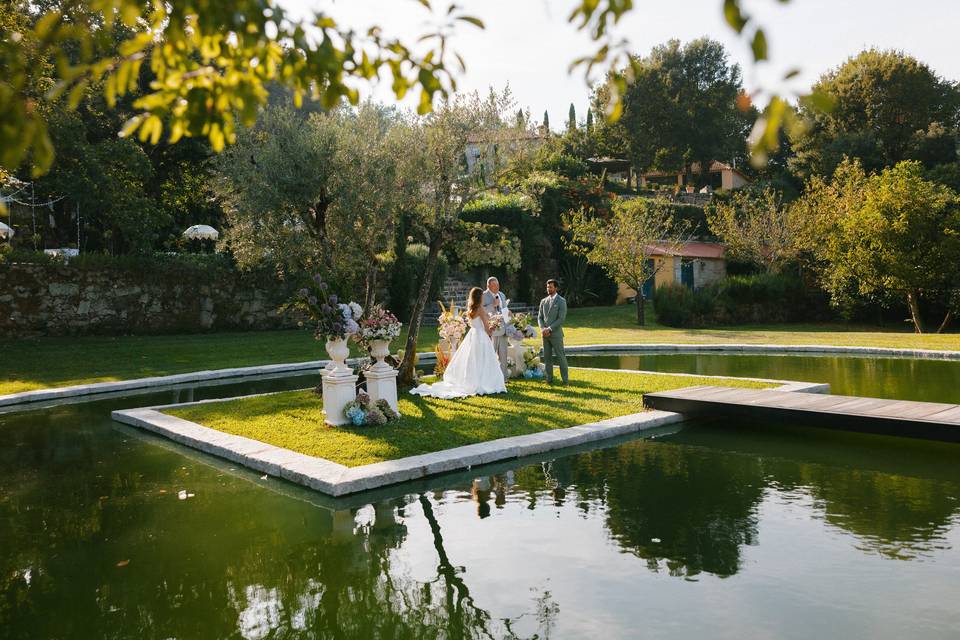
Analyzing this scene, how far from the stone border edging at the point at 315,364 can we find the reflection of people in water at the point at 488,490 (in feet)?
15.2

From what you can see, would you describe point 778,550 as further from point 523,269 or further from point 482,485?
point 523,269

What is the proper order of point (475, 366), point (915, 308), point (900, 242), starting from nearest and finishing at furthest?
point (475, 366) → point (900, 242) → point (915, 308)

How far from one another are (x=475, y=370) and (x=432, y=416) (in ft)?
6.46

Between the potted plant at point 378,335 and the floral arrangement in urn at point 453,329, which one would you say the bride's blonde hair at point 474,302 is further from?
the potted plant at point 378,335

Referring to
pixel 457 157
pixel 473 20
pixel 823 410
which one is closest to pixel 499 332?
pixel 457 157

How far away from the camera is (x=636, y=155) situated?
182 ft

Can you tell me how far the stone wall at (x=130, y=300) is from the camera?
68.3 ft

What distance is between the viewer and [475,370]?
12141 millimetres

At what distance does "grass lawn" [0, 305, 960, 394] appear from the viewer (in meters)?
15.9

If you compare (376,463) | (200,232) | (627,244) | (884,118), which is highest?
(884,118)

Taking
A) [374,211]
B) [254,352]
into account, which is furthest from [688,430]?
[254,352]

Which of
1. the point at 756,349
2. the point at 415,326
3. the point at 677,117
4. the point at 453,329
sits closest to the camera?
the point at 415,326

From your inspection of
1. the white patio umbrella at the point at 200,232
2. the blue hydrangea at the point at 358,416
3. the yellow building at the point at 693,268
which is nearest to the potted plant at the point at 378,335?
the blue hydrangea at the point at 358,416

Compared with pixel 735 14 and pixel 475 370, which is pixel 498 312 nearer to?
pixel 475 370
